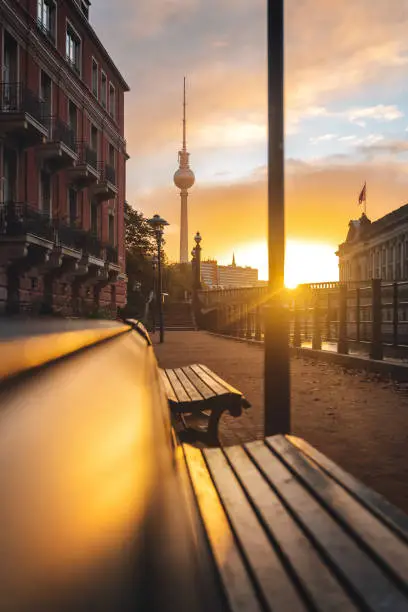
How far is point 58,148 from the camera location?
18.9 m

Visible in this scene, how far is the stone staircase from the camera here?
3641cm

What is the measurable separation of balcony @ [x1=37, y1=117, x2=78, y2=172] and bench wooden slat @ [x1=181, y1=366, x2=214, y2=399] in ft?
51.7

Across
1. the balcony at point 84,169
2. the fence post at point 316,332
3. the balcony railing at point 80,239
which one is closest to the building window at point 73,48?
the balcony at point 84,169

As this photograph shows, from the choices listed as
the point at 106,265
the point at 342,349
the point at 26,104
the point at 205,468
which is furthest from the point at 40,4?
the point at 205,468

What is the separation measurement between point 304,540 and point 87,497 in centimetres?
86

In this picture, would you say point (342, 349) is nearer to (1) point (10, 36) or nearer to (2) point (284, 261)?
(2) point (284, 261)

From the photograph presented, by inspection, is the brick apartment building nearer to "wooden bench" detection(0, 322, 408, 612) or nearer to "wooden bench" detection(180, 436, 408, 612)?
"wooden bench" detection(180, 436, 408, 612)

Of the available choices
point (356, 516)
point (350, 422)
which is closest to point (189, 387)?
point (350, 422)

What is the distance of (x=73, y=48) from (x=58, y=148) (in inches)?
270

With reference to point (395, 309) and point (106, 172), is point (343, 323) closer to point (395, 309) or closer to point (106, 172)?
point (395, 309)

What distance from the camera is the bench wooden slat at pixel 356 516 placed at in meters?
1.18

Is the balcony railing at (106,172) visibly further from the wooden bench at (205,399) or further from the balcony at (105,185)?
the wooden bench at (205,399)

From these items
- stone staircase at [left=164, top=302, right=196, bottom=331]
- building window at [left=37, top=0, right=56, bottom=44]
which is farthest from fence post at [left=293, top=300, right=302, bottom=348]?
stone staircase at [left=164, top=302, right=196, bottom=331]

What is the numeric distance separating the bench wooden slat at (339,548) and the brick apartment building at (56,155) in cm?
1074
